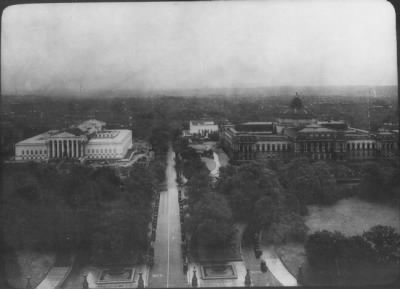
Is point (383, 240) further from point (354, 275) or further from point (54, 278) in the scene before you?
point (54, 278)

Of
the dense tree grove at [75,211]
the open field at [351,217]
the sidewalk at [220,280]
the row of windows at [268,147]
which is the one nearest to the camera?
the sidewalk at [220,280]

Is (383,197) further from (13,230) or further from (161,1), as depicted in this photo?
(13,230)

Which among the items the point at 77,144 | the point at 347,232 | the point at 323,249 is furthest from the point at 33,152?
the point at 347,232

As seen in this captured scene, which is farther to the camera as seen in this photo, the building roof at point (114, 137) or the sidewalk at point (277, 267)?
the building roof at point (114, 137)

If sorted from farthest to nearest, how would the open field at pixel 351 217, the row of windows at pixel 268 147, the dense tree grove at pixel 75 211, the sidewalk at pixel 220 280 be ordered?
1. the row of windows at pixel 268 147
2. the open field at pixel 351 217
3. the dense tree grove at pixel 75 211
4. the sidewalk at pixel 220 280

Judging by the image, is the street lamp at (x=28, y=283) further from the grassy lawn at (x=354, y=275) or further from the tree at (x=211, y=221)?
the grassy lawn at (x=354, y=275)

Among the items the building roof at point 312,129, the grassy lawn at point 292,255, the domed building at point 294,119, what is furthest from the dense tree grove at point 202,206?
the building roof at point 312,129

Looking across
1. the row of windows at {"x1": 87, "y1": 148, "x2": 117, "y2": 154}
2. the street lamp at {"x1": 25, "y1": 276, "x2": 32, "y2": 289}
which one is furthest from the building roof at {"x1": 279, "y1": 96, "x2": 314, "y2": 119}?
the street lamp at {"x1": 25, "y1": 276, "x2": 32, "y2": 289}

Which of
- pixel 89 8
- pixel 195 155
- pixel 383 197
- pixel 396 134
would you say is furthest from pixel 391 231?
pixel 89 8
